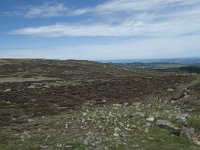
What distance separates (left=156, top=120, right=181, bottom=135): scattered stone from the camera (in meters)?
26.5

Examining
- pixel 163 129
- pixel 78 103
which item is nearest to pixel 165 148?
pixel 163 129

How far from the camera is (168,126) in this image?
2747 cm

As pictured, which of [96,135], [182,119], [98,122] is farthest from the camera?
[182,119]

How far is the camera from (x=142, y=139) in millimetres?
24578

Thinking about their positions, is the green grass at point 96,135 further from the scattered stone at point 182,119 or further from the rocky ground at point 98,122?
the scattered stone at point 182,119

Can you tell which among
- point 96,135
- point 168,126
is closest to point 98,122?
point 96,135

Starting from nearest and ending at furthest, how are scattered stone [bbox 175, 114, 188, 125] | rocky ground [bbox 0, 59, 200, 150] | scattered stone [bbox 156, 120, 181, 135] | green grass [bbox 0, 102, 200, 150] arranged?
green grass [bbox 0, 102, 200, 150]
rocky ground [bbox 0, 59, 200, 150]
scattered stone [bbox 156, 120, 181, 135]
scattered stone [bbox 175, 114, 188, 125]

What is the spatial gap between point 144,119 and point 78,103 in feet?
51.3

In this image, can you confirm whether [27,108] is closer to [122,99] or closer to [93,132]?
[122,99]

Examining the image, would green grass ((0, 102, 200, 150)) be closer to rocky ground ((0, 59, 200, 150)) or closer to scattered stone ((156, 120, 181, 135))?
rocky ground ((0, 59, 200, 150))

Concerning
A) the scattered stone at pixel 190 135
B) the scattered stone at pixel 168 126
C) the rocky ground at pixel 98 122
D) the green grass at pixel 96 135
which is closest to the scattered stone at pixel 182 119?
the rocky ground at pixel 98 122

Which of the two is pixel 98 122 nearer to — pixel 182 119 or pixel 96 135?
pixel 96 135

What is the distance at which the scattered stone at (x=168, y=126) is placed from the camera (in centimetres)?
2650

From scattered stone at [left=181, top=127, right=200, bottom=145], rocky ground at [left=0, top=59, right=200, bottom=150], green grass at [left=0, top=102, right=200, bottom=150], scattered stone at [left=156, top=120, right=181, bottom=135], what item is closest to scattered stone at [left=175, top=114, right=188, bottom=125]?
rocky ground at [left=0, top=59, right=200, bottom=150]
